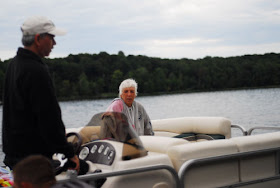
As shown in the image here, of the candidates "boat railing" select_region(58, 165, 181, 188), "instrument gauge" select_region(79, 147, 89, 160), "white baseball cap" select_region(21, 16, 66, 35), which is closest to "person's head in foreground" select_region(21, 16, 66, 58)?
"white baseball cap" select_region(21, 16, 66, 35)

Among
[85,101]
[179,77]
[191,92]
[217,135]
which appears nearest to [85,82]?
[85,101]

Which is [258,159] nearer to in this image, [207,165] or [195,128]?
[207,165]

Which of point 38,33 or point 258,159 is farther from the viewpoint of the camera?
point 258,159

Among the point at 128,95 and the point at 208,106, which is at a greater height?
the point at 128,95

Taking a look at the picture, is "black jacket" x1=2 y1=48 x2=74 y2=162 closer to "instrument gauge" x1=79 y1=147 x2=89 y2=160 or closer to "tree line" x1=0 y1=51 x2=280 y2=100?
"instrument gauge" x1=79 y1=147 x2=89 y2=160

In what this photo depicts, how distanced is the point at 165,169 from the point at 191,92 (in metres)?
64.3

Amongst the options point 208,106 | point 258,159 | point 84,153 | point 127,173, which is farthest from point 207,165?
point 208,106

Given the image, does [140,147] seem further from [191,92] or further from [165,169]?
[191,92]

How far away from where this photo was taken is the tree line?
49403 mm

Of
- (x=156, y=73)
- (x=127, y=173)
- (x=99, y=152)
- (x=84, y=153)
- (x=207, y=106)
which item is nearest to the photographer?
(x=127, y=173)

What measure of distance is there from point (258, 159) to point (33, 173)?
240 centimetres

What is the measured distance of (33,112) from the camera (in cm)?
239

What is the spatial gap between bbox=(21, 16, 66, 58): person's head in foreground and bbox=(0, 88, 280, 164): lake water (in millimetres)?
22381

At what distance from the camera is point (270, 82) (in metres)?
57.6
